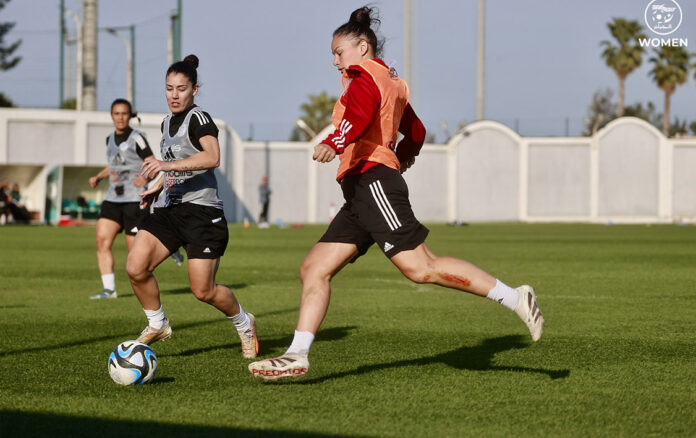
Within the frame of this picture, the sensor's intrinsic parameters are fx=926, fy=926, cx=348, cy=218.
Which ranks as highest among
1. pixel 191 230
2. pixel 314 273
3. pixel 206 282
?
pixel 191 230

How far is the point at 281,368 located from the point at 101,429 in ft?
4.00

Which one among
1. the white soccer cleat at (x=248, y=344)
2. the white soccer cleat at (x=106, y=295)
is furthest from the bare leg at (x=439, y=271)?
the white soccer cleat at (x=106, y=295)

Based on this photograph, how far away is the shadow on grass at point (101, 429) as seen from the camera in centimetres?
432

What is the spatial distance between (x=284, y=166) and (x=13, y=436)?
45107 millimetres

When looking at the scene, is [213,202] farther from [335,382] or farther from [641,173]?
[641,173]

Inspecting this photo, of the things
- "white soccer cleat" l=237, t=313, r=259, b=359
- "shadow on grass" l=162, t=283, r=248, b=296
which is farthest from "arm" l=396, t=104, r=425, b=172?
"shadow on grass" l=162, t=283, r=248, b=296

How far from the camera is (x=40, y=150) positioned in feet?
136

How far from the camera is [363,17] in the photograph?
5684 mm

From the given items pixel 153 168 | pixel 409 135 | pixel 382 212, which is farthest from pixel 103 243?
pixel 382 212

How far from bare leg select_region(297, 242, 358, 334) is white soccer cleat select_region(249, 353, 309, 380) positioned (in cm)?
24

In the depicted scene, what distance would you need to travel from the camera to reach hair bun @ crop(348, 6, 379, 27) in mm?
5680

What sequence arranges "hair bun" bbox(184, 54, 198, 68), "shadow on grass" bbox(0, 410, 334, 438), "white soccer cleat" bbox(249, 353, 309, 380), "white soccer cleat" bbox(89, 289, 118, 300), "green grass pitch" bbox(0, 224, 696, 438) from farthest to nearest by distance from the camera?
"white soccer cleat" bbox(89, 289, 118, 300) → "hair bun" bbox(184, 54, 198, 68) → "white soccer cleat" bbox(249, 353, 309, 380) → "green grass pitch" bbox(0, 224, 696, 438) → "shadow on grass" bbox(0, 410, 334, 438)

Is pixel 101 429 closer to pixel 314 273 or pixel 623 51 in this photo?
pixel 314 273

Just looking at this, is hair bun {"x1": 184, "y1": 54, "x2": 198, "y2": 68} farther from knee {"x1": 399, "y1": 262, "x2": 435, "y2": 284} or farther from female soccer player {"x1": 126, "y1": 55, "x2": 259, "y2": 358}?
knee {"x1": 399, "y1": 262, "x2": 435, "y2": 284}
